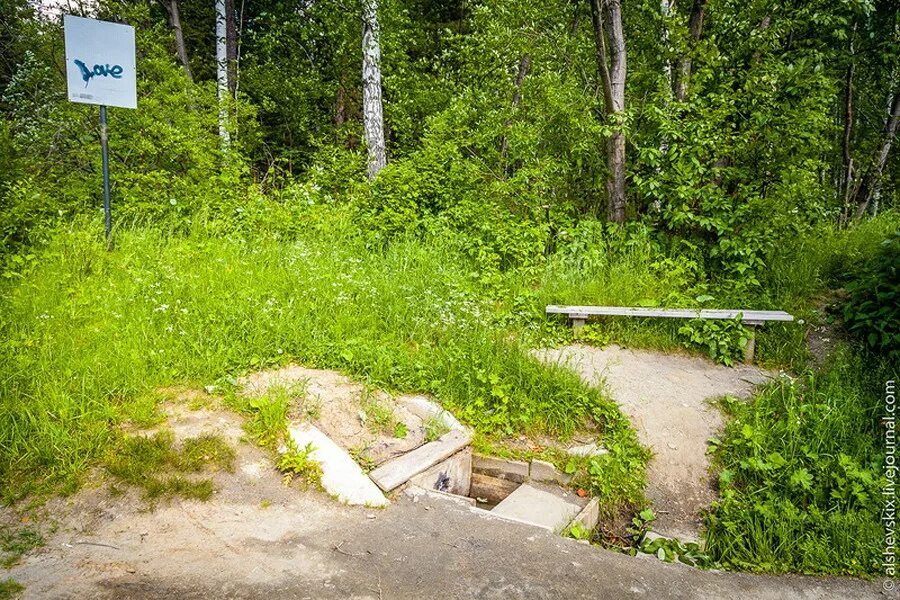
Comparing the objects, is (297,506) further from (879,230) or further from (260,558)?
(879,230)

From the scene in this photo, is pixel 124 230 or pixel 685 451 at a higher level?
pixel 124 230

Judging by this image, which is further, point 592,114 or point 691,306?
point 592,114

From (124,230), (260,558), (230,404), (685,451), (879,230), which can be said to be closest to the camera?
(260,558)

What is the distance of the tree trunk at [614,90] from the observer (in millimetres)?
7746

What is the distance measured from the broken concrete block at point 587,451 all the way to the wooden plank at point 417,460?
2.93 ft

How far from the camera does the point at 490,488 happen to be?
14.4 ft

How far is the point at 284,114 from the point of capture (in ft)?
51.1

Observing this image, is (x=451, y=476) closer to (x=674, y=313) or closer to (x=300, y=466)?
(x=300, y=466)

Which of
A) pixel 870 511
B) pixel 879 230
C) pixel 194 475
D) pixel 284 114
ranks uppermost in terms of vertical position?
pixel 284 114

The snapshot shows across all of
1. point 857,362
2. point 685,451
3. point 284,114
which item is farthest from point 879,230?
point 284,114

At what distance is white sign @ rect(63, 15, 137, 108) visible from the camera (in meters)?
6.05

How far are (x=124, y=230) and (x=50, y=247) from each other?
91 centimetres

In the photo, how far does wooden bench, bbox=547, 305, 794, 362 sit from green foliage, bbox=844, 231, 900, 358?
2.46ft

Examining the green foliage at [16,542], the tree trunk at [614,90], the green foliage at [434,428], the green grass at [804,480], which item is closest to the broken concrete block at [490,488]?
the green foliage at [434,428]
